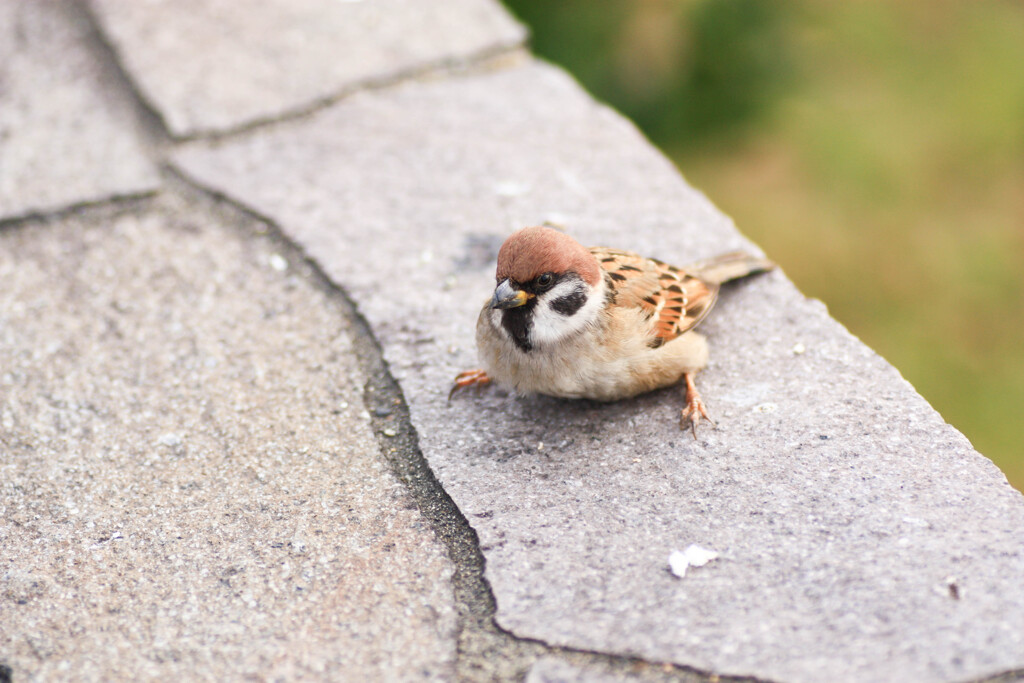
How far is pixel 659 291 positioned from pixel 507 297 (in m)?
0.45

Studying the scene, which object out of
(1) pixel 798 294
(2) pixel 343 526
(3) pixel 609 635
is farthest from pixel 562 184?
(3) pixel 609 635

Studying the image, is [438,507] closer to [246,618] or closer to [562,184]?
[246,618]

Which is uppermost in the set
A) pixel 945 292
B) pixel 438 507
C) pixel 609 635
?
pixel 609 635

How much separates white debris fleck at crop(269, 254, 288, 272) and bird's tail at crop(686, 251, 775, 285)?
1.14m

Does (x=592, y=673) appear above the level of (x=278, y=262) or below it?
above

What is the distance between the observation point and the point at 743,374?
2309mm

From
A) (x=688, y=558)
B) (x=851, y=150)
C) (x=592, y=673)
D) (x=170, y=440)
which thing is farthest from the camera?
(x=851, y=150)

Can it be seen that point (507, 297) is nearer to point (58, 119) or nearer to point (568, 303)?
point (568, 303)

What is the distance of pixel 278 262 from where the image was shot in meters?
2.69

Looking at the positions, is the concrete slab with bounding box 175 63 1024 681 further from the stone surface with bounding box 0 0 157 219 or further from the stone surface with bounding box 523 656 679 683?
the stone surface with bounding box 0 0 157 219

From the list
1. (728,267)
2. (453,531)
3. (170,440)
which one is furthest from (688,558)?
(170,440)

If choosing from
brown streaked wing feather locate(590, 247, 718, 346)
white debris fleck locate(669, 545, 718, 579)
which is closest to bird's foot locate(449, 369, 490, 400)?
brown streaked wing feather locate(590, 247, 718, 346)

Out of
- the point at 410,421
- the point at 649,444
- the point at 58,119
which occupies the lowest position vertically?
the point at 58,119

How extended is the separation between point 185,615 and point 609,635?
0.78m
